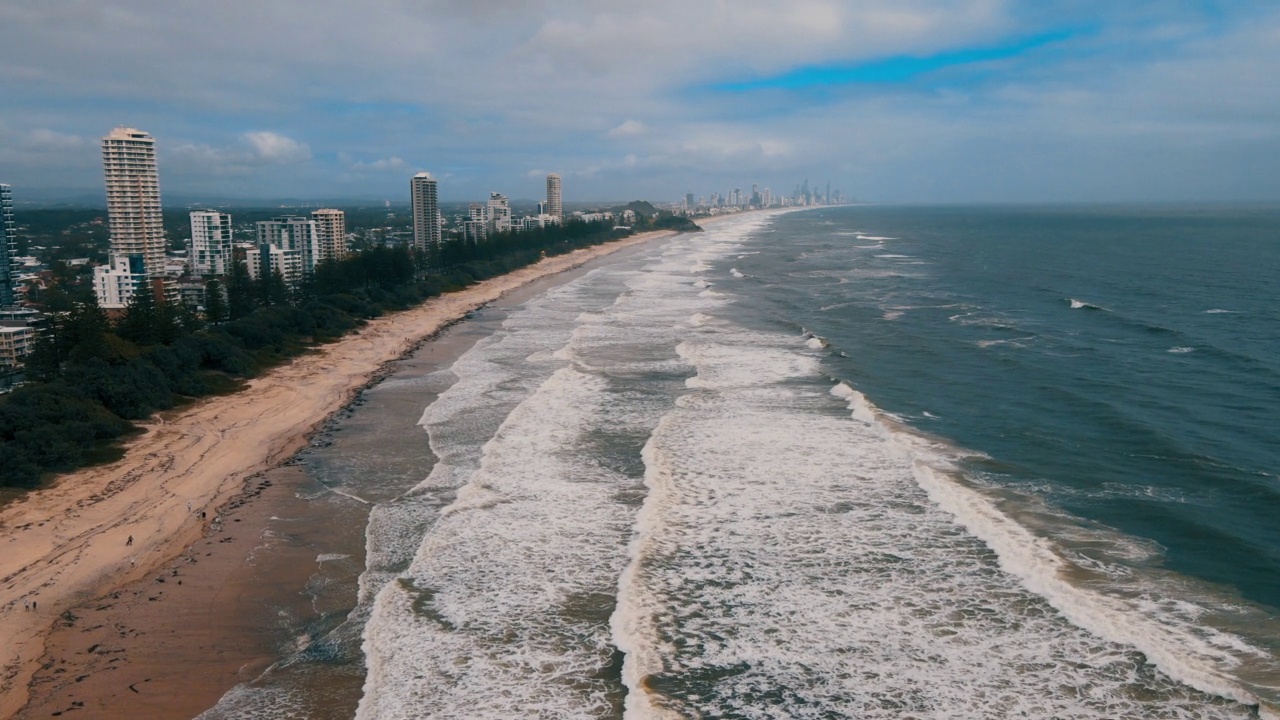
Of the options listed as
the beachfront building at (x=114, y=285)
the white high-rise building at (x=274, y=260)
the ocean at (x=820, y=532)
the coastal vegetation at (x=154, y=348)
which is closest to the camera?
the ocean at (x=820, y=532)

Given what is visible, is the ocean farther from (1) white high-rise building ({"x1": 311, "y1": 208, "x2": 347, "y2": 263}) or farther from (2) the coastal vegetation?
(1) white high-rise building ({"x1": 311, "y1": 208, "x2": 347, "y2": 263})

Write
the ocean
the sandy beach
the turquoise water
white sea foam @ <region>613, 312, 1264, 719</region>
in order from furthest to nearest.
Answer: the turquoise water, the sandy beach, the ocean, white sea foam @ <region>613, 312, 1264, 719</region>

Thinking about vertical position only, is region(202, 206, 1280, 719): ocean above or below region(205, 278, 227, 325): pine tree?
below

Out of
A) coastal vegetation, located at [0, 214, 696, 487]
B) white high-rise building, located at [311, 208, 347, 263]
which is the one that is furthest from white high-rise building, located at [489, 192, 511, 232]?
coastal vegetation, located at [0, 214, 696, 487]

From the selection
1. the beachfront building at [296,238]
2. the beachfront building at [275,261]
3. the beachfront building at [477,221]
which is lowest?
the beachfront building at [275,261]

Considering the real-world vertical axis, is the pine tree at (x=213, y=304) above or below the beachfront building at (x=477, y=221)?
below

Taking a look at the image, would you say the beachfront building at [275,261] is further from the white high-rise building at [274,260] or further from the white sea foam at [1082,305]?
the white sea foam at [1082,305]

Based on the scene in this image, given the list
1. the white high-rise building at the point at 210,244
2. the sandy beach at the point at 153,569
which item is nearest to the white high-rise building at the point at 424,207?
the white high-rise building at the point at 210,244

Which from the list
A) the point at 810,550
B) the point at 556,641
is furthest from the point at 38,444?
the point at 810,550
